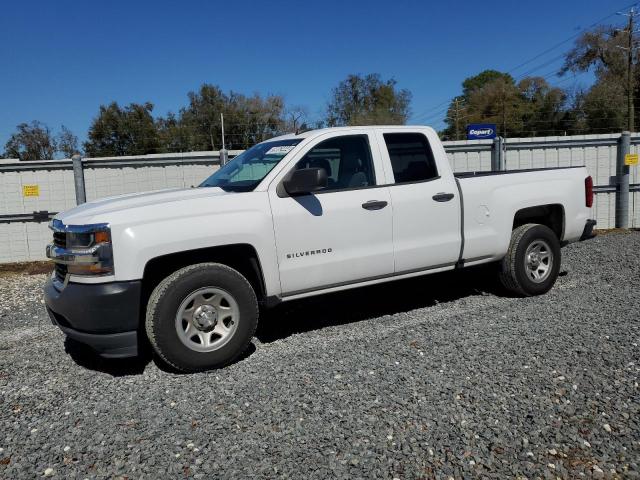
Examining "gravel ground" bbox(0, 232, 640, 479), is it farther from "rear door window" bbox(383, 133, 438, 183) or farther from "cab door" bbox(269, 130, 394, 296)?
"rear door window" bbox(383, 133, 438, 183)

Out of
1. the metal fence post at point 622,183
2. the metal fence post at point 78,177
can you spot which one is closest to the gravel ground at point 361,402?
the metal fence post at point 78,177

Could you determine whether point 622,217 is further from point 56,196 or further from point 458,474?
point 56,196

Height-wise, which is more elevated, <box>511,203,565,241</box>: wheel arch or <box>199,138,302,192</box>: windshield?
<box>199,138,302,192</box>: windshield

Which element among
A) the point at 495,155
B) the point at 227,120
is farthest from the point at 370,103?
the point at 495,155

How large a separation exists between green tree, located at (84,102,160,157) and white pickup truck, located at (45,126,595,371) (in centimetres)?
2690

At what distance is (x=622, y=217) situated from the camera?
11.6 metres

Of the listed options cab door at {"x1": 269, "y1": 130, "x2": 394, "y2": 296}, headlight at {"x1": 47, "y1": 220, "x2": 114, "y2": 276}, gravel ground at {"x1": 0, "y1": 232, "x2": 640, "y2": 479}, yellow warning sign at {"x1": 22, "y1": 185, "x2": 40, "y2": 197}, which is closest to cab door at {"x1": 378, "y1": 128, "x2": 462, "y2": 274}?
cab door at {"x1": 269, "y1": 130, "x2": 394, "y2": 296}

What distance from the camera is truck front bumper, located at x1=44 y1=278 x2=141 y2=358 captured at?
3.77 meters

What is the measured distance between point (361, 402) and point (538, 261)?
3.40 metres

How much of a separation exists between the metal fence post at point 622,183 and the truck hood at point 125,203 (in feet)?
32.7

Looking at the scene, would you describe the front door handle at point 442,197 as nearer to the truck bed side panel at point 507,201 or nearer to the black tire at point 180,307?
the truck bed side panel at point 507,201

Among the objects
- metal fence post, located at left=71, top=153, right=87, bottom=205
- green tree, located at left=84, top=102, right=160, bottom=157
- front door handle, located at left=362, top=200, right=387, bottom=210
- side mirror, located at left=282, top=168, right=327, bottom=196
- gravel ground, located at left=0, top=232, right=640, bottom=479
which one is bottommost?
gravel ground, located at left=0, top=232, right=640, bottom=479

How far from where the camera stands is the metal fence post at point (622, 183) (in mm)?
11328

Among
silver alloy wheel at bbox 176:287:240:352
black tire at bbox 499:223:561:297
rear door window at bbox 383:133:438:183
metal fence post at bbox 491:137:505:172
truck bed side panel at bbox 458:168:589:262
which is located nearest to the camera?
silver alloy wheel at bbox 176:287:240:352
